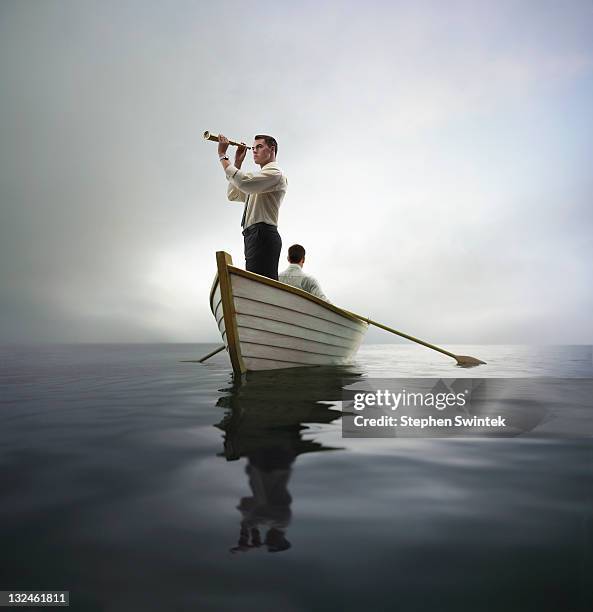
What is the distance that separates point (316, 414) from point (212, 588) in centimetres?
230

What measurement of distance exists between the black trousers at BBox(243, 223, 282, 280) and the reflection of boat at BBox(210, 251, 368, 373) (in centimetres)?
52

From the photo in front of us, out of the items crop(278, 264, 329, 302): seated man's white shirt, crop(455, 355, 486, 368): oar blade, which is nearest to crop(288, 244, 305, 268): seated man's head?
crop(278, 264, 329, 302): seated man's white shirt

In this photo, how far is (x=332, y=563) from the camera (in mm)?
1039

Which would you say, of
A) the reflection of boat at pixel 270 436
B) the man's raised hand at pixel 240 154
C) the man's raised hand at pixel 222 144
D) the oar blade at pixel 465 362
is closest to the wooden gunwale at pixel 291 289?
the reflection of boat at pixel 270 436

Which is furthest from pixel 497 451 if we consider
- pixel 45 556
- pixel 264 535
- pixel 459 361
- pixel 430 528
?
pixel 459 361

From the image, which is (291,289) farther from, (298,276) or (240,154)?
(240,154)

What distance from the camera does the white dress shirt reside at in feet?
17.8

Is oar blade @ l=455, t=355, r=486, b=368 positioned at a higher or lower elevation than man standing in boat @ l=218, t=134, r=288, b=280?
lower

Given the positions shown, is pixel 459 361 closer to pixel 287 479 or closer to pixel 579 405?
pixel 579 405

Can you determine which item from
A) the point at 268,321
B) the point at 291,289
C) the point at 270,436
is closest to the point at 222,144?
the point at 291,289

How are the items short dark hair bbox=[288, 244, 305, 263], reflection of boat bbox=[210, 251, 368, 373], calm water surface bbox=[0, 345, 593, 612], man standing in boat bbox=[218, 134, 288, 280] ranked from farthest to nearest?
short dark hair bbox=[288, 244, 305, 263], man standing in boat bbox=[218, 134, 288, 280], reflection of boat bbox=[210, 251, 368, 373], calm water surface bbox=[0, 345, 593, 612]

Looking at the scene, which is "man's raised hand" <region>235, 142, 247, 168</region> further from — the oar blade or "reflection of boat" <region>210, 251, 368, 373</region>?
the oar blade

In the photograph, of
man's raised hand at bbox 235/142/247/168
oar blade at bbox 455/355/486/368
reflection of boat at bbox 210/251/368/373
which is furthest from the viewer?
oar blade at bbox 455/355/486/368

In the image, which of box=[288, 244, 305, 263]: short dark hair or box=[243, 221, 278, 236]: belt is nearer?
box=[243, 221, 278, 236]: belt
